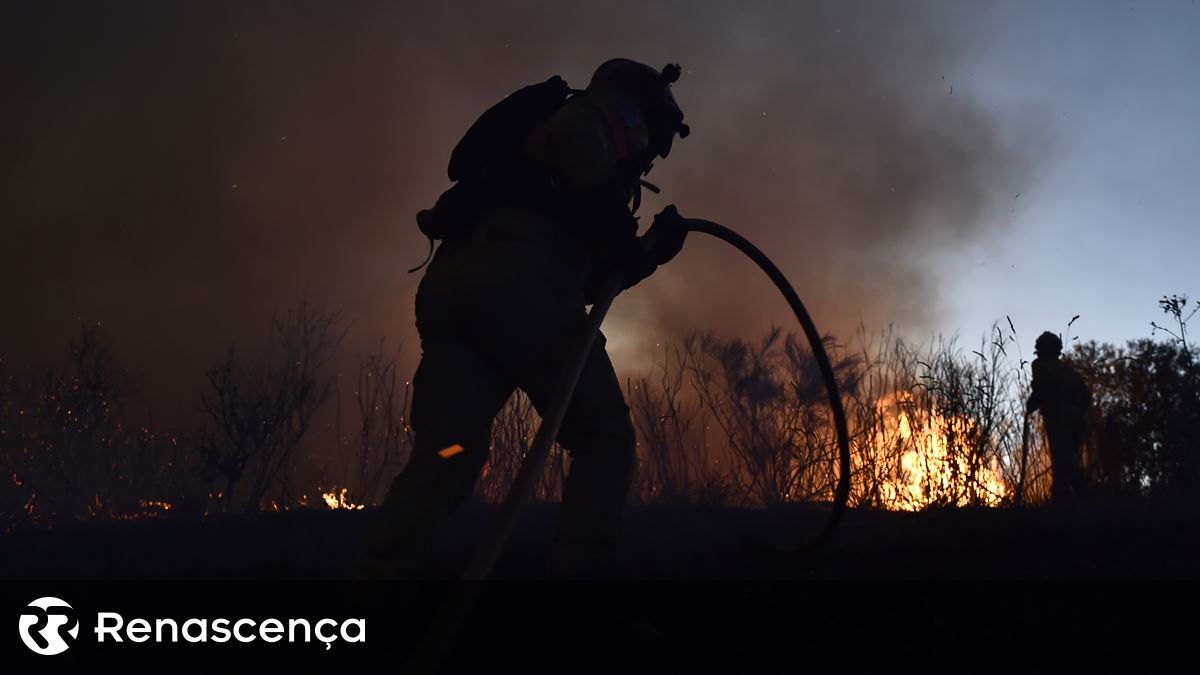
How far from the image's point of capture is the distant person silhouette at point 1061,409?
10.1m

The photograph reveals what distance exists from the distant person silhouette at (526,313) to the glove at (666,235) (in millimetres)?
153

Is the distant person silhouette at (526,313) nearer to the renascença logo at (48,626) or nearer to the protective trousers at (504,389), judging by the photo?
the protective trousers at (504,389)

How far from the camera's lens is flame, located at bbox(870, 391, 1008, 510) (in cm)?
733

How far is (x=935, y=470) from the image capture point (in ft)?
24.9

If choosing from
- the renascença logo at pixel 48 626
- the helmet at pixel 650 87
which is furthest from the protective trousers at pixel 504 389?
the renascença logo at pixel 48 626

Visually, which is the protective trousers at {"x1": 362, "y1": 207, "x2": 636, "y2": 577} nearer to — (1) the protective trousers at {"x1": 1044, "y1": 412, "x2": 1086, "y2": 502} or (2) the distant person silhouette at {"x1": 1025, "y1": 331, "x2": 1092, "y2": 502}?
(2) the distant person silhouette at {"x1": 1025, "y1": 331, "x2": 1092, "y2": 502}

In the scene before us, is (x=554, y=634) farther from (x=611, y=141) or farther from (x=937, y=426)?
(x=937, y=426)

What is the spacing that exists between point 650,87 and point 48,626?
2793 mm

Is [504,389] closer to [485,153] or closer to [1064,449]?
[485,153]

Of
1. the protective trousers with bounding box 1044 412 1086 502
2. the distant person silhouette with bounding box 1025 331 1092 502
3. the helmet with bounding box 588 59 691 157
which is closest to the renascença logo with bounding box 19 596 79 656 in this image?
the helmet with bounding box 588 59 691 157

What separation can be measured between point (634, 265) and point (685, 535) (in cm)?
270

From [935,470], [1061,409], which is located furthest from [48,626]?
[1061,409]

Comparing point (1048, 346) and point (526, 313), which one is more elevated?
point (1048, 346)

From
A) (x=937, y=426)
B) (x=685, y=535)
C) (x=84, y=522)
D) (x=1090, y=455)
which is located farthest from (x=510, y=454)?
(x=1090, y=455)
